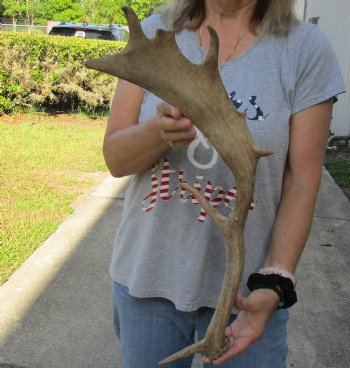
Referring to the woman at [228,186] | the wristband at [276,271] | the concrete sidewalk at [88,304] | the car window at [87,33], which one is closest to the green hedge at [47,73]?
the car window at [87,33]

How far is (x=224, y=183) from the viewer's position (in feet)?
5.40

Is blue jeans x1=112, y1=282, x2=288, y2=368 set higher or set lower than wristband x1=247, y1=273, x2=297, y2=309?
lower

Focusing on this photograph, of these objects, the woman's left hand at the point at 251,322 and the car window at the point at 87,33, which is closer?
the woman's left hand at the point at 251,322

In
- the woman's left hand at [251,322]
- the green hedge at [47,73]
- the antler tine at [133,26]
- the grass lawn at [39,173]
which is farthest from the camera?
the green hedge at [47,73]

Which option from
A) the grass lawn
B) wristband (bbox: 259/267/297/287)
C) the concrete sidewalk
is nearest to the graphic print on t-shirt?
wristband (bbox: 259/267/297/287)

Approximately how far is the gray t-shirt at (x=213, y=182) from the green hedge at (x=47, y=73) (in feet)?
29.0

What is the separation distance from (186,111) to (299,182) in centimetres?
54

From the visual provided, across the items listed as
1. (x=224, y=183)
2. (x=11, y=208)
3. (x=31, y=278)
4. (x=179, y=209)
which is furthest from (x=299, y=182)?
(x=11, y=208)

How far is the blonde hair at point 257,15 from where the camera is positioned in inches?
66.3

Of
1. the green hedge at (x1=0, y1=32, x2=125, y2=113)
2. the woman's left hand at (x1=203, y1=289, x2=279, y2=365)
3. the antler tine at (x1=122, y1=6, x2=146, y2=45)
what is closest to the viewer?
the antler tine at (x1=122, y1=6, x2=146, y2=45)

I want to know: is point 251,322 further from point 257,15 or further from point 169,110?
point 257,15

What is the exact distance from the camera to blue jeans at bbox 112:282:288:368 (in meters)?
1.75

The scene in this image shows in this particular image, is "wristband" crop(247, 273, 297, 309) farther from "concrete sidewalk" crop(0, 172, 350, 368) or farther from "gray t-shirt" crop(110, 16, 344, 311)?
"concrete sidewalk" crop(0, 172, 350, 368)

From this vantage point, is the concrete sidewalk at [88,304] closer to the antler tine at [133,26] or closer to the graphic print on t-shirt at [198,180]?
the graphic print on t-shirt at [198,180]
